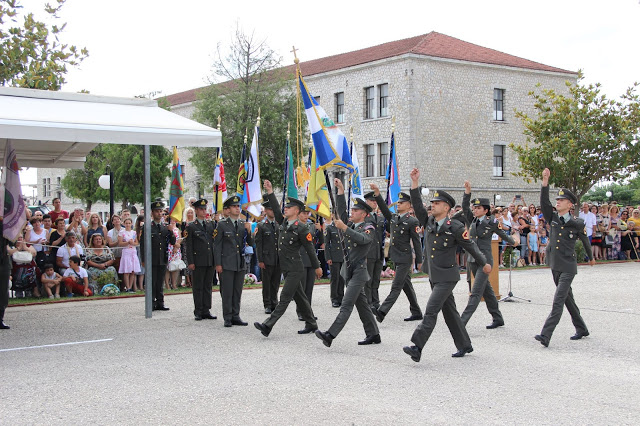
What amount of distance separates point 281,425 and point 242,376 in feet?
5.87

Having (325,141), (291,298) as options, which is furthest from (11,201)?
(325,141)

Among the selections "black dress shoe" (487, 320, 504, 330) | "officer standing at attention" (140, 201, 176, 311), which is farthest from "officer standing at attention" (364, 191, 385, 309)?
"officer standing at attention" (140, 201, 176, 311)

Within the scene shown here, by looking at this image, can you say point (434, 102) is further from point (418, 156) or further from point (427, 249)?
point (427, 249)

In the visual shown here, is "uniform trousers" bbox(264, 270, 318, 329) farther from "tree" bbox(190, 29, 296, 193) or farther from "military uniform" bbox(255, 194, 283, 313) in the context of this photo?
"tree" bbox(190, 29, 296, 193)

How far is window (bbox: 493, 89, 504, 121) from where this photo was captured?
44.2 m

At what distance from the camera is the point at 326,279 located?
18516mm

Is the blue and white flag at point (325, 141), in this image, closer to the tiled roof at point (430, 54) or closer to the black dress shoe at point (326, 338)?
the black dress shoe at point (326, 338)

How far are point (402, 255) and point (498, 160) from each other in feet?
116

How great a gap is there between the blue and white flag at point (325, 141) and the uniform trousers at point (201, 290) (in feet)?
9.30

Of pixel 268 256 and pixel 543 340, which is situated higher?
pixel 268 256

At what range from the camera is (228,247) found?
36.2 feet

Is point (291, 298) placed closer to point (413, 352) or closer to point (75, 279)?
point (413, 352)

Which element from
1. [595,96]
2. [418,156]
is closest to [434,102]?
[418,156]

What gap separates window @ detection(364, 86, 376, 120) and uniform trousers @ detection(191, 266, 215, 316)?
3279 cm
